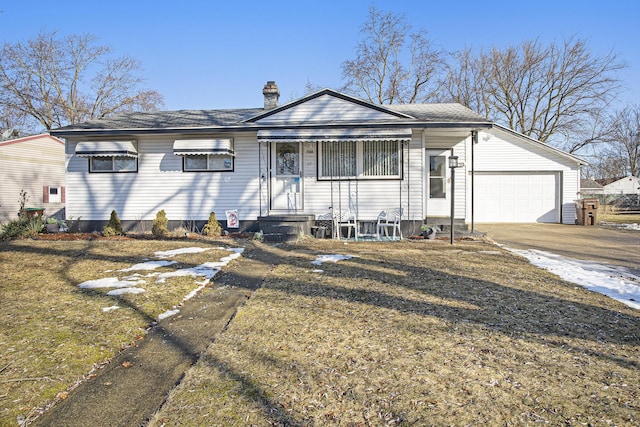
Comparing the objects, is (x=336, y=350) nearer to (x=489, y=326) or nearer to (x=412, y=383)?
(x=412, y=383)

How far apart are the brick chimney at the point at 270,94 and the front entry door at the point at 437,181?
5.48m

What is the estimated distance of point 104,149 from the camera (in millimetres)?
11180

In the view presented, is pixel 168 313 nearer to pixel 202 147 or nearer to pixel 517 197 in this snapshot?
pixel 202 147

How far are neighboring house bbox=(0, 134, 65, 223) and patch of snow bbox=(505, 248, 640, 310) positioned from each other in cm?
2232

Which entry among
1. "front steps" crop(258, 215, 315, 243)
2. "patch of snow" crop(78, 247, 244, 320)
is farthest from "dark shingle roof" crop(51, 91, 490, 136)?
"patch of snow" crop(78, 247, 244, 320)

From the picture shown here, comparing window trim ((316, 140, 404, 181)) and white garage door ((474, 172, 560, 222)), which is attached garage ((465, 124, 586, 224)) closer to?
white garage door ((474, 172, 560, 222))

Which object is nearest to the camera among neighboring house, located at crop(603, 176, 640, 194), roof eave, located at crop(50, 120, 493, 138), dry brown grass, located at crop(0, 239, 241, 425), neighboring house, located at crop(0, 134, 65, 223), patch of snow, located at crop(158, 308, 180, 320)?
dry brown grass, located at crop(0, 239, 241, 425)

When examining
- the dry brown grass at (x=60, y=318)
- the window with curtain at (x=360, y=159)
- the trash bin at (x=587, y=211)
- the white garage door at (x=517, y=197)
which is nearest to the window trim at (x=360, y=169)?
the window with curtain at (x=360, y=159)

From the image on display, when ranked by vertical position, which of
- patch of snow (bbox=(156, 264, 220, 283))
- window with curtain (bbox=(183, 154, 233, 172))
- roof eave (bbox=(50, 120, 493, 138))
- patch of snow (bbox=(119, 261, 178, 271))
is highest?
roof eave (bbox=(50, 120, 493, 138))

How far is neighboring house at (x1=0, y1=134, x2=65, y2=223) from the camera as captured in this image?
2003 centimetres

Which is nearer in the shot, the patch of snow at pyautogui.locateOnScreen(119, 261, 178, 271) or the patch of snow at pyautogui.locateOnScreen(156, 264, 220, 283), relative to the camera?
the patch of snow at pyautogui.locateOnScreen(156, 264, 220, 283)

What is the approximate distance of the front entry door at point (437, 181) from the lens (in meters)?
12.4

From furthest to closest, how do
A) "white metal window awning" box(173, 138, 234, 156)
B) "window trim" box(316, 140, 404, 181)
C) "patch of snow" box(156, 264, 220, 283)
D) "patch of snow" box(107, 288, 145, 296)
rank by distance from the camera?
"window trim" box(316, 140, 404, 181) < "white metal window awning" box(173, 138, 234, 156) < "patch of snow" box(156, 264, 220, 283) < "patch of snow" box(107, 288, 145, 296)

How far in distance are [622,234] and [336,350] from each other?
13564 millimetres
